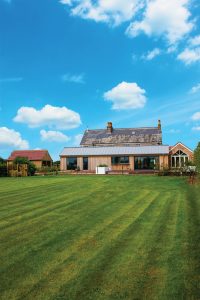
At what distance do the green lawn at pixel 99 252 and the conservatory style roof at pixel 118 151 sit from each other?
42.7 metres

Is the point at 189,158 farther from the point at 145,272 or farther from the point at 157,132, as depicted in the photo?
the point at 145,272

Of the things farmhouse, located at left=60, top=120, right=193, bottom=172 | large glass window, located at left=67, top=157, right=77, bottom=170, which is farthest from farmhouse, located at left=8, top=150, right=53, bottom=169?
large glass window, located at left=67, top=157, right=77, bottom=170

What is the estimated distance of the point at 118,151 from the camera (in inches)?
2313

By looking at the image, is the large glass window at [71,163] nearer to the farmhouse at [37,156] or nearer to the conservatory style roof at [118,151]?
the conservatory style roof at [118,151]

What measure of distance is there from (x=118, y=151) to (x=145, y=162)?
4.95m

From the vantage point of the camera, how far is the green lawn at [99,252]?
621 centimetres

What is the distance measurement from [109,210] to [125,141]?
186 feet

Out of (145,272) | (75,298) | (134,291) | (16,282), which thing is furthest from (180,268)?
(16,282)

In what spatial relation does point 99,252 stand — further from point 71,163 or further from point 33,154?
point 33,154

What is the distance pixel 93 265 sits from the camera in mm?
7320

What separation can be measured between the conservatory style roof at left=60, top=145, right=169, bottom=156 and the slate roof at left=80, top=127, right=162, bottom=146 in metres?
9.74

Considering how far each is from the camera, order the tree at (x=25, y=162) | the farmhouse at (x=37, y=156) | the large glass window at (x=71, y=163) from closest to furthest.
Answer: the tree at (x=25, y=162) < the large glass window at (x=71, y=163) < the farmhouse at (x=37, y=156)

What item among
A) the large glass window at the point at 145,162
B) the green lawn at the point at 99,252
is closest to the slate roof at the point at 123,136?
the large glass window at the point at 145,162

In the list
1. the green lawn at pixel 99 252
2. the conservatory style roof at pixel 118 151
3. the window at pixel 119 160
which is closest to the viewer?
the green lawn at pixel 99 252
